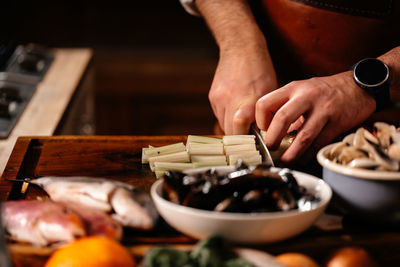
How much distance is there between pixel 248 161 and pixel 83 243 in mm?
581

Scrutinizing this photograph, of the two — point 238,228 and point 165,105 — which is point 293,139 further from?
point 165,105

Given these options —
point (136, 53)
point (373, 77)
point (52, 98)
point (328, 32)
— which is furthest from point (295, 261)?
point (136, 53)

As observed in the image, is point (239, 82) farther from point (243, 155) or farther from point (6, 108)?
point (6, 108)

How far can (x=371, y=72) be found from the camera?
1.31 meters

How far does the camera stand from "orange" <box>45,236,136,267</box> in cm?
72

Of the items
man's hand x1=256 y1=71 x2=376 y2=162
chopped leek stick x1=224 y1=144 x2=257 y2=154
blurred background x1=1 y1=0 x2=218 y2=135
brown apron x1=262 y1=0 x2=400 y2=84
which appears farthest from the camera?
blurred background x1=1 y1=0 x2=218 y2=135

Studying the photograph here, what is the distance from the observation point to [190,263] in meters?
0.75

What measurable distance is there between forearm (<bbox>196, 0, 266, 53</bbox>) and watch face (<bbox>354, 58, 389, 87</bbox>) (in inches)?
16.4

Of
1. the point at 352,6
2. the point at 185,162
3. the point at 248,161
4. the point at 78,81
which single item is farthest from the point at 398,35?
the point at 78,81

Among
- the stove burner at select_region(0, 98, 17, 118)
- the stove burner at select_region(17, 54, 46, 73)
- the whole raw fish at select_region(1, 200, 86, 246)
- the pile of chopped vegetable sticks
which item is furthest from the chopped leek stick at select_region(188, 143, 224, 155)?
the stove burner at select_region(17, 54, 46, 73)

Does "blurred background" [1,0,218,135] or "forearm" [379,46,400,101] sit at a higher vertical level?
"forearm" [379,46,400,101]

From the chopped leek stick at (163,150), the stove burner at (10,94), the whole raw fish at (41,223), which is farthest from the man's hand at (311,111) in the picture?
the stove burner at (10,94)

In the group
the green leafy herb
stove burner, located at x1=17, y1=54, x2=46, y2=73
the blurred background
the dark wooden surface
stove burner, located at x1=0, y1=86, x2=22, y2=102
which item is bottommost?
the blurred background

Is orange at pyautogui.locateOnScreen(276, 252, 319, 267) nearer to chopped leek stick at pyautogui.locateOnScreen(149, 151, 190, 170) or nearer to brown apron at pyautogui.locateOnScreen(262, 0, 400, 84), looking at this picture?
chopped leek stick at pyautogui.locateOnScreen(149, 151, 190, 170)
